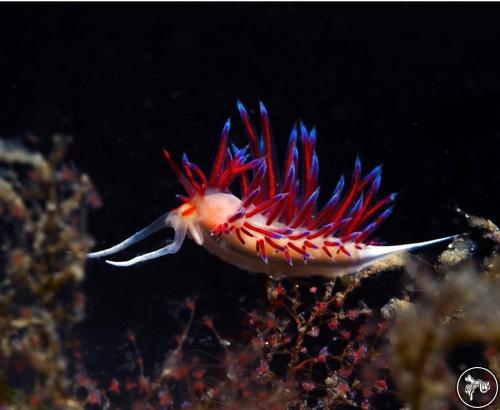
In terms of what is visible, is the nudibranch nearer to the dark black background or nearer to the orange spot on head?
the orange spot on head

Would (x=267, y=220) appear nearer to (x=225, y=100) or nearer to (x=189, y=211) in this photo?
(x=189, y=211)

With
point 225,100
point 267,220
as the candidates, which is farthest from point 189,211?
point 225,100

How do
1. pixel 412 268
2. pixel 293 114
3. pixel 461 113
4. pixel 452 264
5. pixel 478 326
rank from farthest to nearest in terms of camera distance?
pixel 293 114, pixel 461 113, pixel 412 268, pixel 452 264, pixel 478 326

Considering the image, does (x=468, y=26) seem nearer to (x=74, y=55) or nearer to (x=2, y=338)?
(x=74, y=55)

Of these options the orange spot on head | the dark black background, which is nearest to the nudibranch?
the orange spot on head

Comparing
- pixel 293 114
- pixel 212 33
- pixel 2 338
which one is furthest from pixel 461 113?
pixel 2 338

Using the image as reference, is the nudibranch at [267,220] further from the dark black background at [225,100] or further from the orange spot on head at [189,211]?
the dark black background at [225,100]

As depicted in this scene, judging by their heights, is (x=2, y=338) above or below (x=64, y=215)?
below
